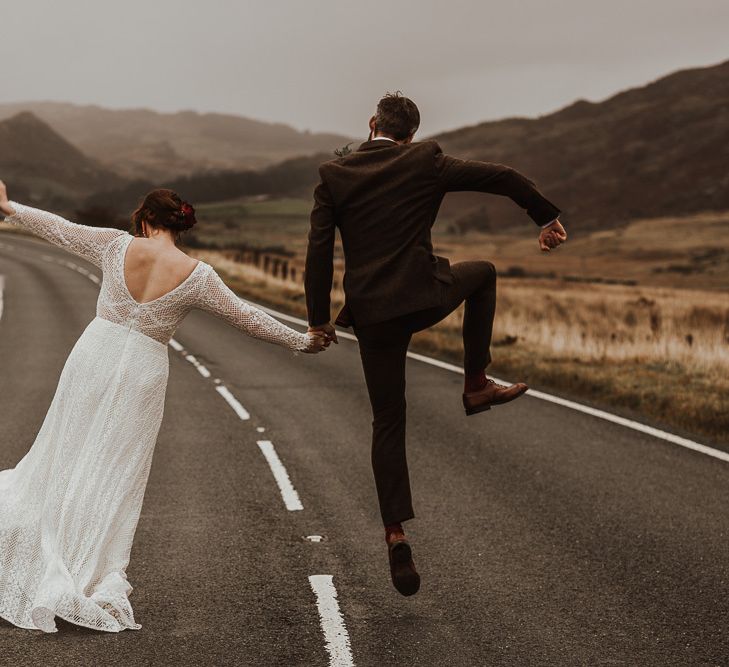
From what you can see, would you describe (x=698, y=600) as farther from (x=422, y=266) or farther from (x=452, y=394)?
(x=452, y=394)

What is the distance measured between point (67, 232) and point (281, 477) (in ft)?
13.0

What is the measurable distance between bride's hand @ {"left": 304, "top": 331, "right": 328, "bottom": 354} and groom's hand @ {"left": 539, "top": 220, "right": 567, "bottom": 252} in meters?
1.16

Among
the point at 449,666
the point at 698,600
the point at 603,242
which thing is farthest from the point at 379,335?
the point at 603,242

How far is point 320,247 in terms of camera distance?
4113 mm

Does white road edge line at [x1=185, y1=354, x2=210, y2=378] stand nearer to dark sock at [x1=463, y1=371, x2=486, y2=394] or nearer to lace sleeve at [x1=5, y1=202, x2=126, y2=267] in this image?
lace sleeve at [x1=5, y1=202, x2=126, y2=267]

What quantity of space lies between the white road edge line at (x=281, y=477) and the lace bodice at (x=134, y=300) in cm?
275

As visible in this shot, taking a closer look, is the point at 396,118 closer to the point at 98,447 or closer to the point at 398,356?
the point at 398,356

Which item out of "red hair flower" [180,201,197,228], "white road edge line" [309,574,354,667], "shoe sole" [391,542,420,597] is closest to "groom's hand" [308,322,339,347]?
"red hair flower" [180,201,197,228]

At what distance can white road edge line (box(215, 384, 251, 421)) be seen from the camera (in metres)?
11.2

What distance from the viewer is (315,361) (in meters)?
16.1

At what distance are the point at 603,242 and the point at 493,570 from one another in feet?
443

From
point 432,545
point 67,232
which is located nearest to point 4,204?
point 67,232

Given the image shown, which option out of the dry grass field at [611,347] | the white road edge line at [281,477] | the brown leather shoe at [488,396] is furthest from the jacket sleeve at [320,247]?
the dry grass field at [611,347]

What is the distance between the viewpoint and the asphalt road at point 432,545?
4570mm
